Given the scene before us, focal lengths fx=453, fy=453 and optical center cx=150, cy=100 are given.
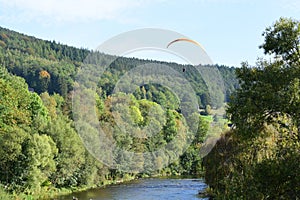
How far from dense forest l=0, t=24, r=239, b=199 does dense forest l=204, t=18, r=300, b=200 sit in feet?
6.87

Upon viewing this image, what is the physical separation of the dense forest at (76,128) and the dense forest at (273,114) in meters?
2.09

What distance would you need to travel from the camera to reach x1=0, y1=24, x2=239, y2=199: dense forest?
34.7 metres

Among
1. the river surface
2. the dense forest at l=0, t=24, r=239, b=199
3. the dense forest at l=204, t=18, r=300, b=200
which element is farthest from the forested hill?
the dense forest at l=204, t=18, r=300, b=200

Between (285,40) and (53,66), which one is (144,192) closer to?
(285,40)

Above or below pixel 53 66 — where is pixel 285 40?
below

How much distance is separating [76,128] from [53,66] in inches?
2703

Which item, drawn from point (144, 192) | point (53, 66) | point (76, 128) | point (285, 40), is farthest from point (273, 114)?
point (53, 66)

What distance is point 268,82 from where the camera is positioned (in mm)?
14234

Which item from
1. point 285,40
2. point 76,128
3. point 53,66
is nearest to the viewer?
point 285,40

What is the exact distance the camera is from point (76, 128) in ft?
156

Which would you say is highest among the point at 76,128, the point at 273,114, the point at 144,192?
the point at 76,128

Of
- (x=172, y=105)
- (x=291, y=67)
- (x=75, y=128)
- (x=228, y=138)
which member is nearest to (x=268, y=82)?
(x=291, y=67)

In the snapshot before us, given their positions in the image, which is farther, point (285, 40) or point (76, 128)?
point (76, 128)

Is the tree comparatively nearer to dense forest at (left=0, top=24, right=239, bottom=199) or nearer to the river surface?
dense forest at (left=0, top=24, right=239, bottom=199)
